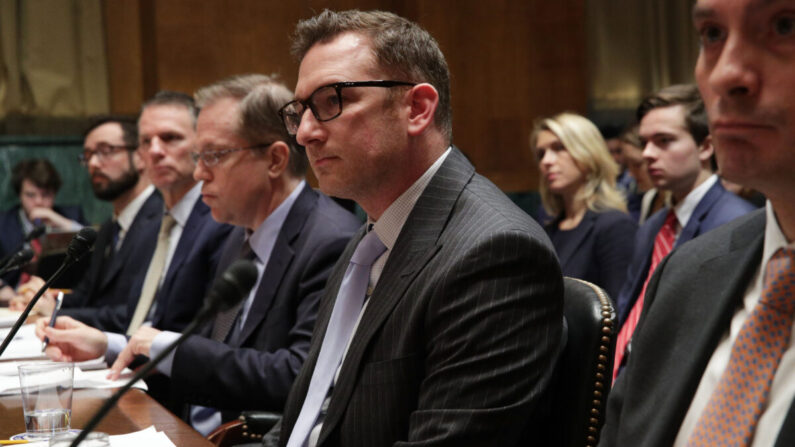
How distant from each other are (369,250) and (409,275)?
261mm

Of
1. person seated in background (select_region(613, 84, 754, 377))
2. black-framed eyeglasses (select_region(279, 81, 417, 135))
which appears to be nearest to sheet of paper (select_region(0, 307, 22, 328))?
→ black-framed eyeglasses (select_region(279, 81, 417, 135))

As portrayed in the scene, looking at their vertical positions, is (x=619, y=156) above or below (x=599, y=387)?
below

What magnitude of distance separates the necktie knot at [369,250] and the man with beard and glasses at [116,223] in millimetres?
2156

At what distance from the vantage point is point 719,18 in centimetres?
105

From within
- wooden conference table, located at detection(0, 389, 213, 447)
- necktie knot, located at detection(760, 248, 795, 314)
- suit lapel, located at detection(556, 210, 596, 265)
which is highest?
necktie knot, located at detection(760, 248, 795, 314)

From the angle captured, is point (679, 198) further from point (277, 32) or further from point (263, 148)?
point (277, 32)

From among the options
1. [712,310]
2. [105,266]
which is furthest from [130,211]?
[712,310]

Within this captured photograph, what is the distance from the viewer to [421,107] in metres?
1.98

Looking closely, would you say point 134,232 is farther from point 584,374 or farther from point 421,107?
point 584,374

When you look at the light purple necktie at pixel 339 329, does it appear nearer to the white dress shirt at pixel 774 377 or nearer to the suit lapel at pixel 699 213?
the white dress shirt at pixel 774 377

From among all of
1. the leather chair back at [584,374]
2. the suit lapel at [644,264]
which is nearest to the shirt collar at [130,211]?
the suit lapel at [644,264]

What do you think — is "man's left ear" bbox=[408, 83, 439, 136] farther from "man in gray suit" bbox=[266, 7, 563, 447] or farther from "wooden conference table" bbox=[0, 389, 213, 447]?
"wooden conference table" bbox=[0, 389, 213, 447]

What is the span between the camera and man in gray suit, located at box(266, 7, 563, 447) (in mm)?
1604

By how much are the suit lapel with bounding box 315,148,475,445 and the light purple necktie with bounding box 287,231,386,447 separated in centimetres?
15
